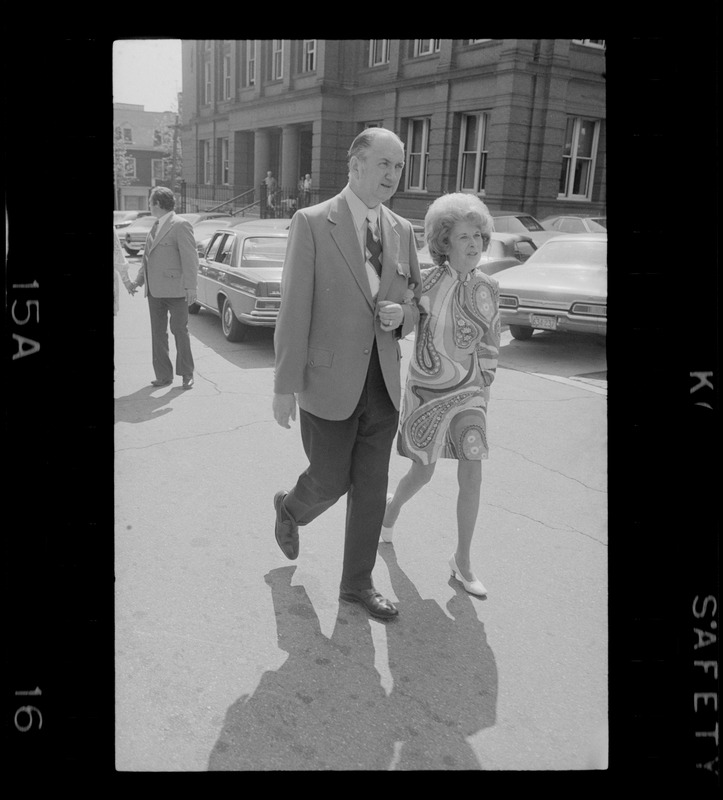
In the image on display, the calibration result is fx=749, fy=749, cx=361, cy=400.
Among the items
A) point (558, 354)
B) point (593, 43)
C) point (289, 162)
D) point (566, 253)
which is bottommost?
point (558, 354)

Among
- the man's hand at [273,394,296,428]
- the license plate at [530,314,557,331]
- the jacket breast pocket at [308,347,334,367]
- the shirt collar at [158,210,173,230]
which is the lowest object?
the license plate at [530,314,557,331]

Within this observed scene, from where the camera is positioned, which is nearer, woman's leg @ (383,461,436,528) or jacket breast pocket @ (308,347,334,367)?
jacket breast pocket @ (308,347,334,367)

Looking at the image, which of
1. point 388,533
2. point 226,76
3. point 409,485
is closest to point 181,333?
point 388,533

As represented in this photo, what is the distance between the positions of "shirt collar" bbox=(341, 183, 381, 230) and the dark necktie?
1.4 inches

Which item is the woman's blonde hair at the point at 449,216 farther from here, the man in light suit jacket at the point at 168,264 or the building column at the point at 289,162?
the man in light suit jacket at the point at 168,264

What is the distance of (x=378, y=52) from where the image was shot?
6.91ft

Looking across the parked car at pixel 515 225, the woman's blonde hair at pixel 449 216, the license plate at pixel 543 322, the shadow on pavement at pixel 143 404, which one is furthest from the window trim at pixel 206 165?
the parked car at pixel 515 225

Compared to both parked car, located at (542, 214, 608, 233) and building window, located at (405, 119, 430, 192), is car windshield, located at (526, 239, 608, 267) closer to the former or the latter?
building window, located at (405, 119, 430, 192)

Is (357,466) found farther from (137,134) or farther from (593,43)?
(593,43)

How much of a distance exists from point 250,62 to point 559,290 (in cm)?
636

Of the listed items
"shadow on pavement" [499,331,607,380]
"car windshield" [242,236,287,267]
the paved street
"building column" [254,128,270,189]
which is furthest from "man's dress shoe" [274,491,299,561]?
"car windshield" [242,236,287,267]

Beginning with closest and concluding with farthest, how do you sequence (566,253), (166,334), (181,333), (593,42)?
(593,42) → (181,333) → (166,334) → (566,253)

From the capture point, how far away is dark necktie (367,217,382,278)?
2818 mm

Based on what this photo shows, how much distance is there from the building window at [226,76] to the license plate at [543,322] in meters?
5.88
